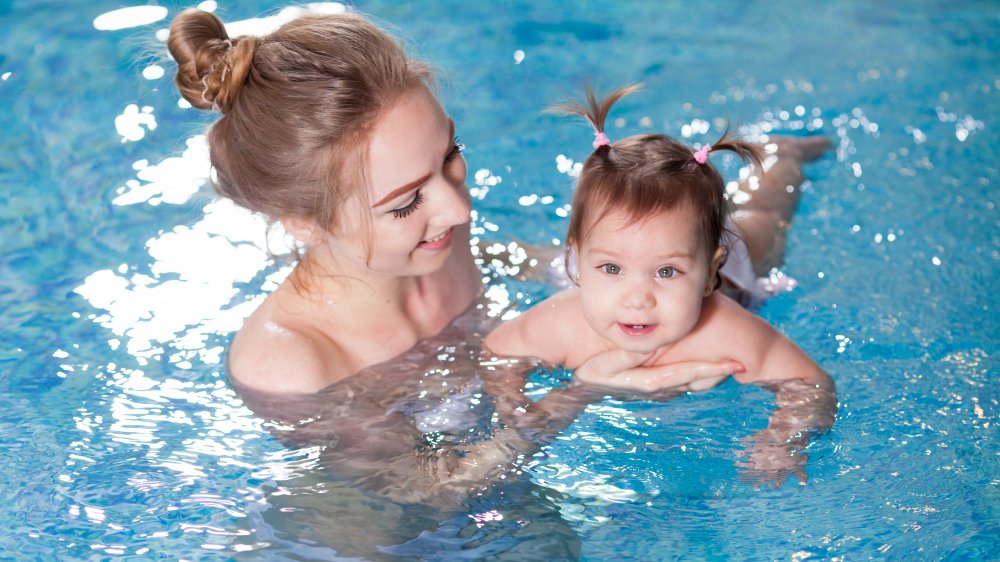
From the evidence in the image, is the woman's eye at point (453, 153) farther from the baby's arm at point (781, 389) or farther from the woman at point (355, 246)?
the baby's arm at point (781, 389)

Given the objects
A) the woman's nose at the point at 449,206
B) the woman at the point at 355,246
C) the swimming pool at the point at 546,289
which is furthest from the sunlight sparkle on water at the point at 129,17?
the woman's nose at the point at 449,206

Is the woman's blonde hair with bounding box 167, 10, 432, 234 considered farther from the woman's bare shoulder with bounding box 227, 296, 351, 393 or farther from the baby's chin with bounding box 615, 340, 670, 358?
the baby's chin with bounding box 615, 340, 670, 358

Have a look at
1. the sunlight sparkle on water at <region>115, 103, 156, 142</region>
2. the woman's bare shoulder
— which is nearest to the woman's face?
the woman's bare shoulder

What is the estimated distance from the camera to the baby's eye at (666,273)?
8.34 feet

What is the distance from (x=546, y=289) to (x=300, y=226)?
3.41 feet

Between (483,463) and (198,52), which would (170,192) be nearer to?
(198,52)

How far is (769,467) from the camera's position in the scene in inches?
107

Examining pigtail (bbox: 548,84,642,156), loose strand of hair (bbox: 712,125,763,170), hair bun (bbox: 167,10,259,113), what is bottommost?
loose strand of hair (bbox: 712,125,763,170)

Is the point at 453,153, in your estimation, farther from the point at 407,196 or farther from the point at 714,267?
the point at 714,267

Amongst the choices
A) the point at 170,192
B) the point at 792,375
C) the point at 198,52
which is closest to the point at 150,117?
the point at 170,192

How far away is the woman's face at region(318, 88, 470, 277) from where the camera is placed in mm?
2555

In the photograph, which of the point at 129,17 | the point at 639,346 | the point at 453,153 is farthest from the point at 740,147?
the point at 129,17

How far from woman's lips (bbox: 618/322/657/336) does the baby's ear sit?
0.80 m

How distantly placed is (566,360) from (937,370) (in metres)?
1.09
